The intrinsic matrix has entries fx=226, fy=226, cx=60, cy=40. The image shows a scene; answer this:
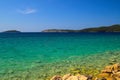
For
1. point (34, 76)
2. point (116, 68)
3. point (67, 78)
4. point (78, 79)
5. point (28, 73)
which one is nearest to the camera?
point (78, 79)

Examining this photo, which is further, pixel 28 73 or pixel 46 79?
pixel 28 73

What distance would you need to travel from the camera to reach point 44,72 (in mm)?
16516

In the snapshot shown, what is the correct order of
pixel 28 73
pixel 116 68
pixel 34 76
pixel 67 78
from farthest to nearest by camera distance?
pixel 28 73
pixel 34 76
pixel 116 68
pixel 67 78

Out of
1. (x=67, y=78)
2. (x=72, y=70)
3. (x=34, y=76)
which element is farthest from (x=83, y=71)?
(x=67, y=78)

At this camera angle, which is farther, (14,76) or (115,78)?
(14,76)

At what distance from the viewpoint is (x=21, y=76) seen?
51.1 feet

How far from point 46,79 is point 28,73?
238 cm

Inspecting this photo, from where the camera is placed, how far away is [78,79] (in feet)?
36.0

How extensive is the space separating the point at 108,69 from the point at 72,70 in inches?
121

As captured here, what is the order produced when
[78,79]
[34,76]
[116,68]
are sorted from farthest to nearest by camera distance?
[34,76], [116,68], [78,79]

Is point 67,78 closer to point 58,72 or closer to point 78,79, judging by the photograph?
point 78,79

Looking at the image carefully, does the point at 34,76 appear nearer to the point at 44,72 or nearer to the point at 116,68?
the point at 44,72

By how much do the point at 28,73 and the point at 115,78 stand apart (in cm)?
679

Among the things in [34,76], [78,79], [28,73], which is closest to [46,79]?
[34,76]
